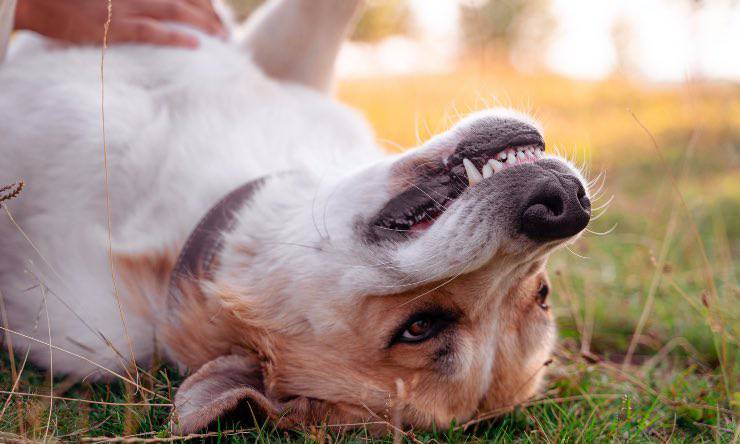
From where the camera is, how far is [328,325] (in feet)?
7.93

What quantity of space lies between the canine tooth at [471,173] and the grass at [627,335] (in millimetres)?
378

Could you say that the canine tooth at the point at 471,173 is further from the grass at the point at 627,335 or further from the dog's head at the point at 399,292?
the grass at the point at 627,335

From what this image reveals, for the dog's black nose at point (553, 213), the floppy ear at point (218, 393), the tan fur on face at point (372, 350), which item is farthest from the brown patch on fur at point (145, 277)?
the dog's black nose at point (553, 213)

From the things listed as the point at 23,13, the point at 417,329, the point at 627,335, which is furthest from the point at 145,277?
the point at 627,335

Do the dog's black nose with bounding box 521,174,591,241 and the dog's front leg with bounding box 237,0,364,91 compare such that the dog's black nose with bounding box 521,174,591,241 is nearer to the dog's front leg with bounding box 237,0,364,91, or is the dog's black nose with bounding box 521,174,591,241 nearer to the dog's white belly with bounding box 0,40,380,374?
the dog's white belly with bounding box 0,40,380,374

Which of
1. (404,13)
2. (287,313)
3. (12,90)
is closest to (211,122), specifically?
(12,90)

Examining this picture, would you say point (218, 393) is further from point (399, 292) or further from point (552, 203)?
point (552, 203)

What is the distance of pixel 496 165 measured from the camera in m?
2.34

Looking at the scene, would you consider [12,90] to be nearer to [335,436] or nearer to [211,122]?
[211,122]

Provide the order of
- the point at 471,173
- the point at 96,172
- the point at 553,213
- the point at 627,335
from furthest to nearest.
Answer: the point at 627,335 → the point at 96,172 → the point at 471,173 → the point at 553,213

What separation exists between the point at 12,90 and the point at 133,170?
2.16 feet

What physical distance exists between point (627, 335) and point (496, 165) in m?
2.12

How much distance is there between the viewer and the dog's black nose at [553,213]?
213cm

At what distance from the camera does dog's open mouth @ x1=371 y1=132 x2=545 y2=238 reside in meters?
2.35
